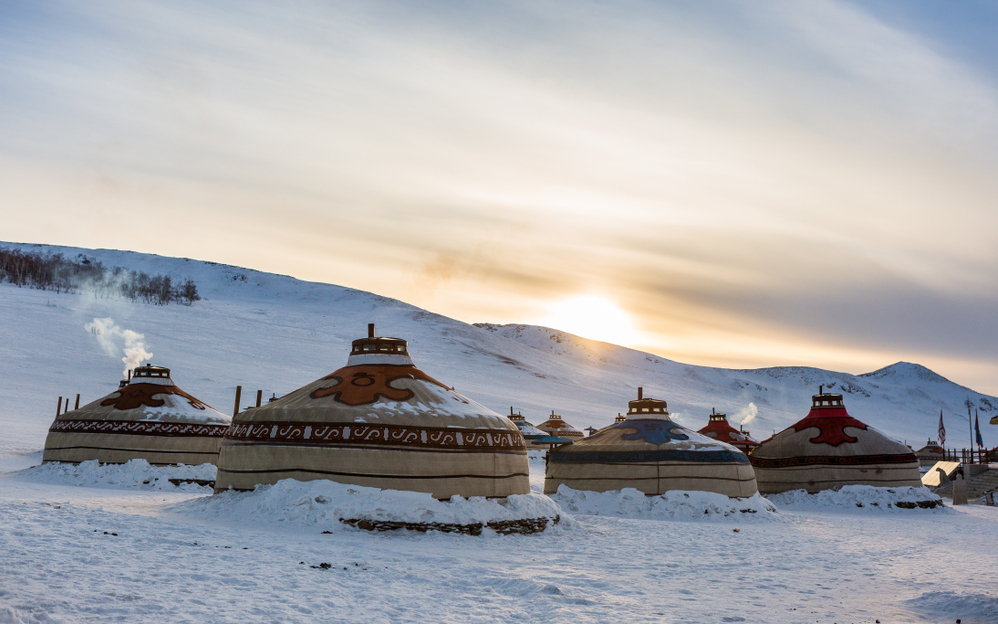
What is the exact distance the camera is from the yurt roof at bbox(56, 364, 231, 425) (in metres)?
17.0

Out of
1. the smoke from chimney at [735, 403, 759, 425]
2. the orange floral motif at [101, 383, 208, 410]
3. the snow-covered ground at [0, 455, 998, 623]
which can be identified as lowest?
the snow-covered ground at [0, 455, 998, 623]

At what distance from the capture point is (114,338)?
51.8 meters

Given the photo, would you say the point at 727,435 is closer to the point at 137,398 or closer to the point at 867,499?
the point at 867,499

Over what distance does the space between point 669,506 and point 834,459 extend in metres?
6.42

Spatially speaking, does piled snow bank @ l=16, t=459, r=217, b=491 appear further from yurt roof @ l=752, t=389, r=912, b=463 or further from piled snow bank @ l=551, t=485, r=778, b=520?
yurt roof @ l=752, t=389, r=912, b=463

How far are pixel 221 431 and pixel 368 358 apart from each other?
639cm

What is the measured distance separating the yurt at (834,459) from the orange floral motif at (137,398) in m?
13.1

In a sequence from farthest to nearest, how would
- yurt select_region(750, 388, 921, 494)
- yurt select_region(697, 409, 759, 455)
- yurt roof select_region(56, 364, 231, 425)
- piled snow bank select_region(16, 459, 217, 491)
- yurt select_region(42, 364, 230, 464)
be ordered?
yurt select_region(697, 409, 759, 455), yurt select_region(750, 388, 921, 494), yurt roof select_region(56, 364, 231, 425), yurt select_region(42, 364, 230, 464), piled snow bank select_region(16, 459, 217, 491)

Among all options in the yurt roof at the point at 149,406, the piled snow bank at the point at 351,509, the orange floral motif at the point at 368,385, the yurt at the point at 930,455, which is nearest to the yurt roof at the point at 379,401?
the orange floral motif at the point at 368,385

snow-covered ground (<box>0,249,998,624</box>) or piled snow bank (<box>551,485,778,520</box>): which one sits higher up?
piled snow bank (<box>551,485,778,520</box>)

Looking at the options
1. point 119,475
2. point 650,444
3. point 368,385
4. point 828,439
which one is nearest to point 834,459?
point 828,439

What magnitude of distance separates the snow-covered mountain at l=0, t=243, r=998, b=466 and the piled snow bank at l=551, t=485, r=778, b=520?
52.8ft

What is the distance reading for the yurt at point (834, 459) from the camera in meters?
19.2

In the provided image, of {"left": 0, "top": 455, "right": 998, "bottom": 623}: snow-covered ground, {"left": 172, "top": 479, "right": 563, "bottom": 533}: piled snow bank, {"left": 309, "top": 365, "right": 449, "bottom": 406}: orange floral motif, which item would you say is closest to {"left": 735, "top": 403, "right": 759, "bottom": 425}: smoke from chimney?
{"left": 0, "top": 455, "right": 998, "bottom": 623}: snow-covered ground
